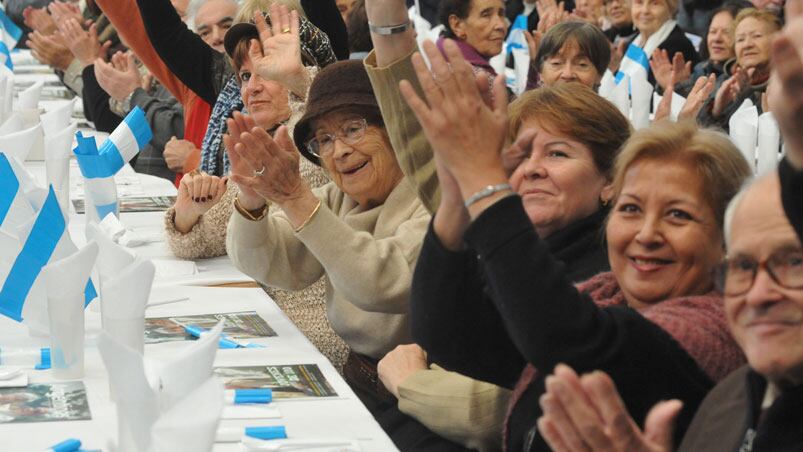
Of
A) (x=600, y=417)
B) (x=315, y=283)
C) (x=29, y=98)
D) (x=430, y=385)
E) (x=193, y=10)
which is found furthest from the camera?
(x=193, y=10)

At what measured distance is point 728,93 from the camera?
5.55m

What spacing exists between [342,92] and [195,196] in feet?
2.24

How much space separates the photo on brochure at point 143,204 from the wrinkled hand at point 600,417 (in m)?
2.82

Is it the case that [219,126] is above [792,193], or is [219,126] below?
below

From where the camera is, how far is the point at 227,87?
412 cm

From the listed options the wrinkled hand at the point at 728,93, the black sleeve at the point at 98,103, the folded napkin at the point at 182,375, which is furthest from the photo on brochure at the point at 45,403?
the wrinkled hand at the point at 728,93

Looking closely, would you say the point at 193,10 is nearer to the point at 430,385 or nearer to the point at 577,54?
the point at 577,54

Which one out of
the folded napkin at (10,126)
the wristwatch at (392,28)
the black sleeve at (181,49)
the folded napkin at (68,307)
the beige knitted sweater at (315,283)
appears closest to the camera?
the folded napkin at (68,307)

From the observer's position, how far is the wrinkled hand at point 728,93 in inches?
217

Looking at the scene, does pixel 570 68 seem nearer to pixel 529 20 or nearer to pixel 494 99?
pixel 494 99

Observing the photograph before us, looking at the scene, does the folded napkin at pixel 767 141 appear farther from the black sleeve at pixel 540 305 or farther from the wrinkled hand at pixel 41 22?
the wrinkled hand at pixel 41 22

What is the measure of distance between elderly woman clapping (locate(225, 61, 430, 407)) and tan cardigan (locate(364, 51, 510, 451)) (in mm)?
201

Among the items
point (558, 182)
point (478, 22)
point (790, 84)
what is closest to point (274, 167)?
point (558, 182)

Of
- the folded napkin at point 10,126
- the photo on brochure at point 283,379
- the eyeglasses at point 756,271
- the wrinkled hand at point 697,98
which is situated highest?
the eyeglasses at point 756,271
